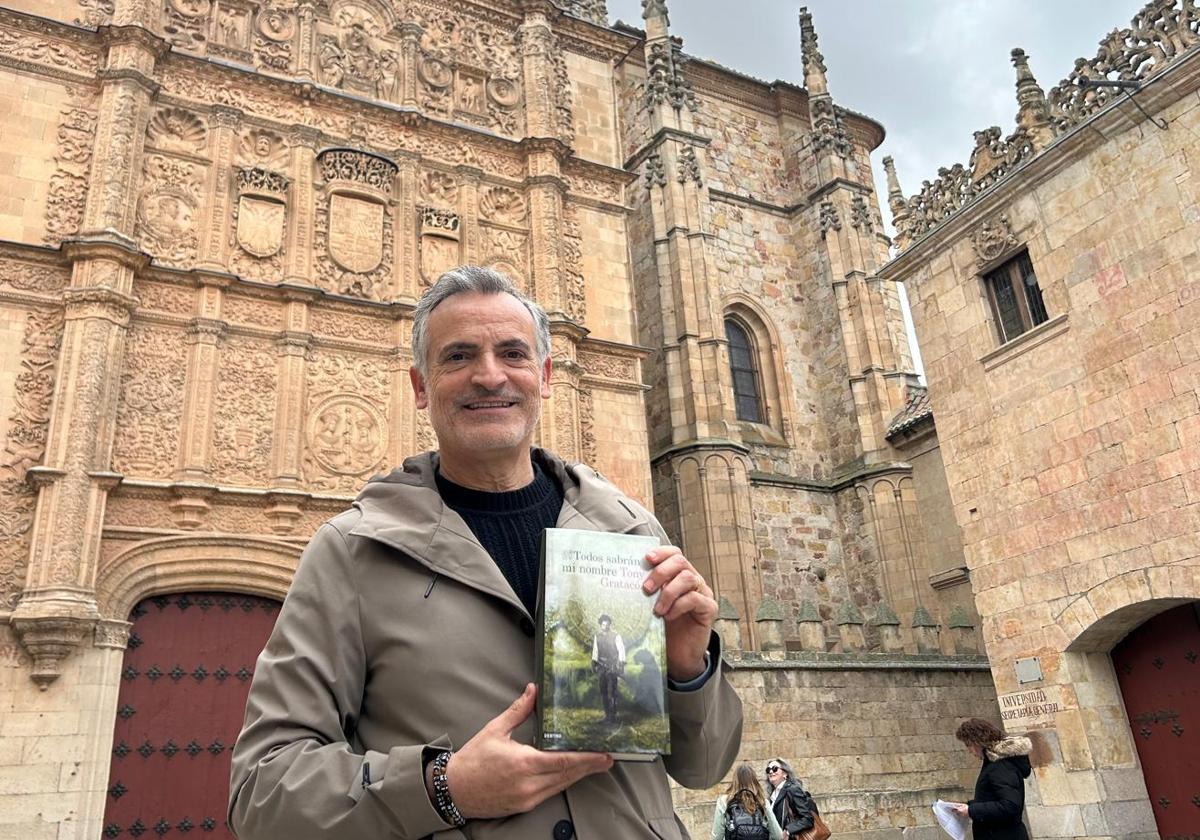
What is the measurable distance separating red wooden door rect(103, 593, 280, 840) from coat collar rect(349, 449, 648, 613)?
978cm

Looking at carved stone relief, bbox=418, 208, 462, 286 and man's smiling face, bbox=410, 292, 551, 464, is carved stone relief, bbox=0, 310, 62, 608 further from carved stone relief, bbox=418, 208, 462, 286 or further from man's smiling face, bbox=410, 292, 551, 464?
man's smiling face, bbox=410, 292, 551, 464

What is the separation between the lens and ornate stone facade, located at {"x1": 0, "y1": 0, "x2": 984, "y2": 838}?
10352 mm

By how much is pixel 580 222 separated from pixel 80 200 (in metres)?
7.42

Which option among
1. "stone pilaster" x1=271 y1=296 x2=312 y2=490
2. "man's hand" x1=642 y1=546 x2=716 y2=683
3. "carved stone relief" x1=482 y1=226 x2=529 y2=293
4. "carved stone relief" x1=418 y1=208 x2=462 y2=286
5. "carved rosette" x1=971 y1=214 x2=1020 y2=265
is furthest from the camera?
"carved stone relief" x1=482 y1=226 x2=529 y2=293

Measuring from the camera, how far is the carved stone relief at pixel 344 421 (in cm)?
1181

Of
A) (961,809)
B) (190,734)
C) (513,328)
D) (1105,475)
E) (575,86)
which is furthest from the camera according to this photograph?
(575,86)

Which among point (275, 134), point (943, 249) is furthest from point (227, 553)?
point (943, 249)

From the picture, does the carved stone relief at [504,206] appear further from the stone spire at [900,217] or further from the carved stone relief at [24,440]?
the carved stone relief at [24,440]

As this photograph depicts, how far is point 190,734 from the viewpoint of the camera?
401 inches

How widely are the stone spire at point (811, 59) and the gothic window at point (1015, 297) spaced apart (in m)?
13.3

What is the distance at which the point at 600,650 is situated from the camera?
55.1 inches

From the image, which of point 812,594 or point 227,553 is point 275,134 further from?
point 812,594

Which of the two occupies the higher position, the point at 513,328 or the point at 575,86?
the point at 575,86

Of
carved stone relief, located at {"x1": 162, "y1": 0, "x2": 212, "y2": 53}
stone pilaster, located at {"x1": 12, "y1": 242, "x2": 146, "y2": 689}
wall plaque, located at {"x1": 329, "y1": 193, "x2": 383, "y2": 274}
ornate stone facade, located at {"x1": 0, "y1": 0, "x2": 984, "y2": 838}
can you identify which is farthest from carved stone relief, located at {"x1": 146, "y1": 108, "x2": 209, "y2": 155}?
stone pilaster, located at {"x1": 12, "y1": 242, "x2": 146, "y2": 689}
